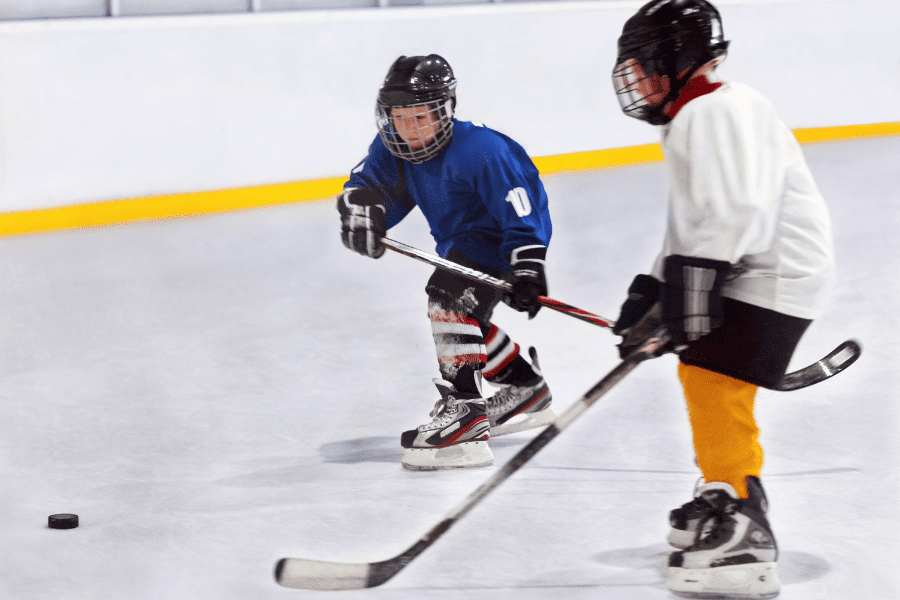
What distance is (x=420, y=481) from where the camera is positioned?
2.28 meters

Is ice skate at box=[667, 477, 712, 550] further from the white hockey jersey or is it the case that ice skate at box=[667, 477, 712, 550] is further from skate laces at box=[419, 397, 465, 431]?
skate laces at box=[419, 397, 465, 431]

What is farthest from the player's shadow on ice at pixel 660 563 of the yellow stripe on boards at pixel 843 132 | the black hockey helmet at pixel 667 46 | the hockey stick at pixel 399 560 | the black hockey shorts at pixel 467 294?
the yellow stripe on boards at pixel 843 132

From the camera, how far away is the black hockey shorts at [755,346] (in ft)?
5.41

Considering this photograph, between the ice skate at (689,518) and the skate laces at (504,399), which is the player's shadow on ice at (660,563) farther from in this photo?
the skate laces at (504,399)

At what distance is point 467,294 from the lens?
231cm

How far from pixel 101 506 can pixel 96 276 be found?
238cm


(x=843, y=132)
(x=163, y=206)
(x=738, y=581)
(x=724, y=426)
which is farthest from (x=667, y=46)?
(x=843, y=132)

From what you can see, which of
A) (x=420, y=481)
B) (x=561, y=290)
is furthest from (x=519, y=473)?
(x=561, y=290)

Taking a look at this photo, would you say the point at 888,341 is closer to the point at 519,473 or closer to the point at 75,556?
the point at 519,473

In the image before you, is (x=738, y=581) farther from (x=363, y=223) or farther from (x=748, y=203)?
(x=363, y=223)

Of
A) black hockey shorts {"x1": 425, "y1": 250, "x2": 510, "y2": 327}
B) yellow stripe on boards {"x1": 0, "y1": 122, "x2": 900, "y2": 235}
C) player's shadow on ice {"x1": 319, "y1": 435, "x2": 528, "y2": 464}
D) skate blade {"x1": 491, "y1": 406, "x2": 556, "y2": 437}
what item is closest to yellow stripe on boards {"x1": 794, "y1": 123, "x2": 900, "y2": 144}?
yellow stripe on boards {"x1": 0, "y1": 122, "x2": 900, "y2": 235}

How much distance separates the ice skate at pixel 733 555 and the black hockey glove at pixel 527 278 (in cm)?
61

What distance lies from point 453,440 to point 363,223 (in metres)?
0.49

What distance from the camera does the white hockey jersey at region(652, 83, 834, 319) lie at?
1.56 meters
